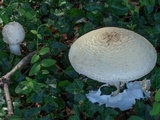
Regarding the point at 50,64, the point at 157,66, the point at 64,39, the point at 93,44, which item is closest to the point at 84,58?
the point at 93,44

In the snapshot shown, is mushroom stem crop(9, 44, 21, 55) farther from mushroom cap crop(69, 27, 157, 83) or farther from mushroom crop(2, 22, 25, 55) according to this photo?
mushroom cap crop(69, 27, 157, 83)

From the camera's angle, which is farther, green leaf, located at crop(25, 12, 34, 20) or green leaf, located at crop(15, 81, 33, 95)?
green leaf, located at crop(25, 12, 34, 20)

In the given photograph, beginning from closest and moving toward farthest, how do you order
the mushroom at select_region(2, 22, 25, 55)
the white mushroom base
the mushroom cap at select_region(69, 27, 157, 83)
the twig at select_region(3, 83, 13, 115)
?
the mushroom cap at select_region(69, 27, 157, 83) < the twig at select_region(3, 83, 13, 115) < the white mushroom base < the mushroom at select_region(2, 22, 25, 55)

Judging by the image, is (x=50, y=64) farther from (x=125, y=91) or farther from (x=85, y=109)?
(x=125, y=91)

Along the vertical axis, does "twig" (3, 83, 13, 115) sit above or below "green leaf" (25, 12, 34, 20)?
below

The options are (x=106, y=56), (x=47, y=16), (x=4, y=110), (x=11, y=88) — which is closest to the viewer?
(x=106, y=56)

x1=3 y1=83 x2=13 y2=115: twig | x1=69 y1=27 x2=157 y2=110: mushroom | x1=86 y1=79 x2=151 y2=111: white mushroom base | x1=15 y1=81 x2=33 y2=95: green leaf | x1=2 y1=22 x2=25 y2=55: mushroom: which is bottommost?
x1=86 y1=79 x2=151 y2=111: white mushroom base

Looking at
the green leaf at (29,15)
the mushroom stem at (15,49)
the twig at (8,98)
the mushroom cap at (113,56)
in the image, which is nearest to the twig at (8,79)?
the twig at (8,98)

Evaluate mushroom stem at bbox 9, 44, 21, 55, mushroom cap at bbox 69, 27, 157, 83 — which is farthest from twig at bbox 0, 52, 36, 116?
mushroom cap at bbox 69, 27, 157, 83

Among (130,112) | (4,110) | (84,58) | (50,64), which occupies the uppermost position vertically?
(84,58)
